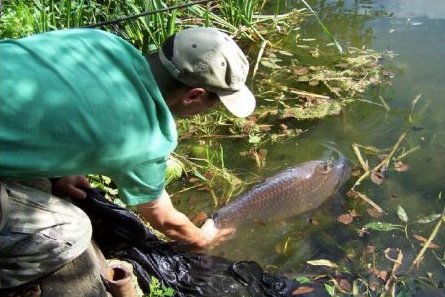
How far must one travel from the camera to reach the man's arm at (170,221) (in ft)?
8.11

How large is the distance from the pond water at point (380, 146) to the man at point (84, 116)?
4.37 feet

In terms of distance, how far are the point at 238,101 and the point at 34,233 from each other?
104cm

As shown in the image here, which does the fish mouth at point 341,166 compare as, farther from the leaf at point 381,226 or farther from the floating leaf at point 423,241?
the floating leaf at point 423,241

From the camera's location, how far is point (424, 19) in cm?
620

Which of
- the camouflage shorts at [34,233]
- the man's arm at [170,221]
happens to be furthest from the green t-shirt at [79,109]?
the man's arm at [170,221]

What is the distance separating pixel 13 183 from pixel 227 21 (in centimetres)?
425

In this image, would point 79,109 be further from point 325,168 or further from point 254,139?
point 254,139

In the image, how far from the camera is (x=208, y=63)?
7.43ft

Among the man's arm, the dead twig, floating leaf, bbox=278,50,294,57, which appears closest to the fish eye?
the dead twig

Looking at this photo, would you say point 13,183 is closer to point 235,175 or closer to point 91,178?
point 91,178

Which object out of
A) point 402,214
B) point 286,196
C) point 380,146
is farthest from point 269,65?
point 402,214

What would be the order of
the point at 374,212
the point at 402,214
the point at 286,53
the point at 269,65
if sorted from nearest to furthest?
the point at 402,214
the point at 374,212
the point at 269,65
the point at 286,53

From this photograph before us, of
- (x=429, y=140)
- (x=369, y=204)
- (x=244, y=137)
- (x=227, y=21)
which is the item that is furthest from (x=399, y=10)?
(x=369, y=204)

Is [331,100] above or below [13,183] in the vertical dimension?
below
